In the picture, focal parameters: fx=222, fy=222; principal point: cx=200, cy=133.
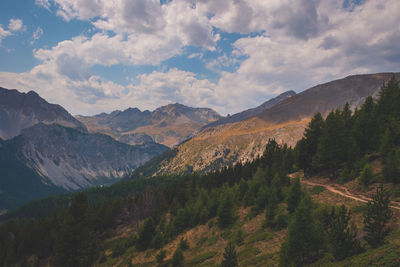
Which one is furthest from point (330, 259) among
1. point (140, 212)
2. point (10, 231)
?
point (10, 231)

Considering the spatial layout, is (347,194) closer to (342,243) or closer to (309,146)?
(309,146)

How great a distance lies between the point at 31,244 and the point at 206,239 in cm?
8432

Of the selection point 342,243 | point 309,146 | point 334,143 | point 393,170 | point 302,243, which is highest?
point 334,143

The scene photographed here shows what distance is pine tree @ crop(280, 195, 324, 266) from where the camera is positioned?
17.9 metres

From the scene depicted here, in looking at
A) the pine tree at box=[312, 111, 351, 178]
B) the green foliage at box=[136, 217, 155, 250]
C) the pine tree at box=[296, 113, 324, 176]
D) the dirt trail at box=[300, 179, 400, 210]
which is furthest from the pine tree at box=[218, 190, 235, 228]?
the pine tree at box=[296, 113, 324, 176]

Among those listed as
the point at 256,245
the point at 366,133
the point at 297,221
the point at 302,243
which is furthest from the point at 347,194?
the point at 366,133

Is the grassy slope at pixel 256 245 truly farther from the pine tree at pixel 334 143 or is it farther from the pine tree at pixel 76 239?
the pine tree at pixel 76 239

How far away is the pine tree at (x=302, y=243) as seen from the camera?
704 inches

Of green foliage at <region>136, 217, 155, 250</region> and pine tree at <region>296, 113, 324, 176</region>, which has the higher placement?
pine tree at <region>296, 113, 324, 176</region>

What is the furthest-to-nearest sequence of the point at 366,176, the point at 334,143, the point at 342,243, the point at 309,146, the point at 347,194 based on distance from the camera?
the point at 309,146 < the point at 334,143 < the point at 366,176 < the point at 347,194 < the point at 342,243

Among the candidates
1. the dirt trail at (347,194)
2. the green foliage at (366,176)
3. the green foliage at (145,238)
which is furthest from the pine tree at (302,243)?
the green foliage at (145,238)

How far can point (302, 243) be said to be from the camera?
1792cm

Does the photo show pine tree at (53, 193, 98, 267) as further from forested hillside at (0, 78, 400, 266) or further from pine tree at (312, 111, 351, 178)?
pine tree at (312, 111, 351, 178)

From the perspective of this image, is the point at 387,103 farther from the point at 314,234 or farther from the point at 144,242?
the point at 144,242
